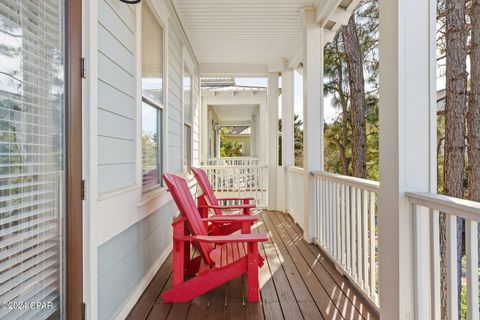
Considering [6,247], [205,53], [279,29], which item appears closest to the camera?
[6,247]

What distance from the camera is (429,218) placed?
1658 mm

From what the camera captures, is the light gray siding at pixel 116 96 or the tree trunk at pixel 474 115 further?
Answer: the tree trunk at pixel 474 115

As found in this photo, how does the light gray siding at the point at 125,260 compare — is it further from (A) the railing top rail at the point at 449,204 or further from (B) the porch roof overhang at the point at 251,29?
(B) the porch roof overhang at the point at 251,29

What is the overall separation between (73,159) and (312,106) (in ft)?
10.0

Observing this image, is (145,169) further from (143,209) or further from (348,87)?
(348,87)

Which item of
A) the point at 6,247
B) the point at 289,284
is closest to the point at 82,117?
the point at 6,247

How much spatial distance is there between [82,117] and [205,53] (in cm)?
453

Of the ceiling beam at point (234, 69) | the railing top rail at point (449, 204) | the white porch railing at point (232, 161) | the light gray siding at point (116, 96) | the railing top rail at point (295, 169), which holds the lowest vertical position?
the railing top rail at point (449, 204)

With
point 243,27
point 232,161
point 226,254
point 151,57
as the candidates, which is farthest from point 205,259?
point 232,161

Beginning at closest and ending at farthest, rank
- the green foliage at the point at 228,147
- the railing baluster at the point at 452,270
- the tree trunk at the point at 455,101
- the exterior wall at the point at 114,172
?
1. the railing baluster at the point at 452,270
2. the exterior wall at the point at 114,172
3. the tree trunk at the point at 455,101
4. the green foliage at the point at 228,147

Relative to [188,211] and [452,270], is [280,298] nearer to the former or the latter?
[188,211]

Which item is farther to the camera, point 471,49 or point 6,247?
point 471,49

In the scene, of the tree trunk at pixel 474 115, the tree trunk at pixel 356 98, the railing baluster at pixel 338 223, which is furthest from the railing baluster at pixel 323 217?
the tree trunk at pixel 356 98

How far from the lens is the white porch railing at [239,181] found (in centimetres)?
661
